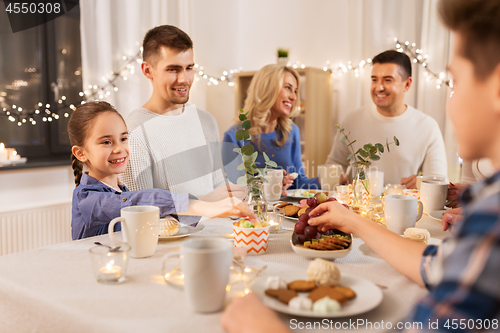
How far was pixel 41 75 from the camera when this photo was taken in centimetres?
308

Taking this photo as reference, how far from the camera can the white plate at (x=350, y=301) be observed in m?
0.67

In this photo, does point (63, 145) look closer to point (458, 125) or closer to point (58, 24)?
point (58, 24)

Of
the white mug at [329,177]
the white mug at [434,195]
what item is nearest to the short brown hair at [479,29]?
the white mug at [434,195]

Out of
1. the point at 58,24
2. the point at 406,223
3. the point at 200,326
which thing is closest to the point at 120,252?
the point at 200,326

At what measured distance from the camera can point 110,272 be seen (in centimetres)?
84

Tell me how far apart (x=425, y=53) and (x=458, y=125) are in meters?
3.14

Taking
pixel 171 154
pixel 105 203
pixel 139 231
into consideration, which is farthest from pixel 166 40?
pixel 139 231

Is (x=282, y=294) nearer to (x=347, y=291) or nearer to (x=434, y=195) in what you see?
(x=347, y=291)

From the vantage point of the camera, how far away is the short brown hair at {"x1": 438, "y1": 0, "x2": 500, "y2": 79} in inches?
18.2

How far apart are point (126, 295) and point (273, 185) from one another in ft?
3.48

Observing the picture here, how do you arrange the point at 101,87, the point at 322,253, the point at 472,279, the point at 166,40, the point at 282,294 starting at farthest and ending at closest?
the point at 101,87
the point at 166,40
the point at 322,253
the point at 282,294
the point at 472,279

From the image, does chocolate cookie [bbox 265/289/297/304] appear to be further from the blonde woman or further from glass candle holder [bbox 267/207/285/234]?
the blonde woman

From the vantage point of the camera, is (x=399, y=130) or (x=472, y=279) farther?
(x=399, y=130)

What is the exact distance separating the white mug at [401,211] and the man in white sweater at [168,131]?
95 cm
